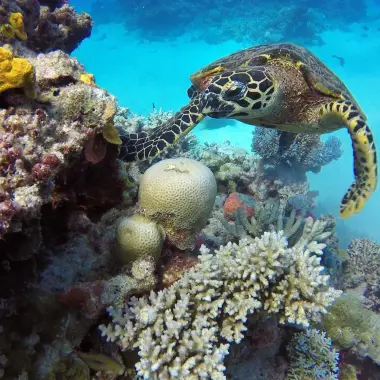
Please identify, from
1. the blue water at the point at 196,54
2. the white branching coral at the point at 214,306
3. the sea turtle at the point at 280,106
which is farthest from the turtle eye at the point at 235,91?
the blue water at the point at 196,54

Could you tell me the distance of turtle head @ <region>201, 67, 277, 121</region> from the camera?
330 cm

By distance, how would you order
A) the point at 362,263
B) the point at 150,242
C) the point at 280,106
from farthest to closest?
the point at 362,263
the point at 280,106
the point at 150,242

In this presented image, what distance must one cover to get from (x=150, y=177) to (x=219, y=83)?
4.83ft

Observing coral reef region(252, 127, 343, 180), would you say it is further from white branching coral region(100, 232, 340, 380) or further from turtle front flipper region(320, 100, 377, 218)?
white branching coral region(100, 232, 340, 380)

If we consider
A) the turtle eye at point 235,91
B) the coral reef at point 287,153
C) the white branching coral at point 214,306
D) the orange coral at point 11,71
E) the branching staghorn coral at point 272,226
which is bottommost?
the white branching coral at point 214,306

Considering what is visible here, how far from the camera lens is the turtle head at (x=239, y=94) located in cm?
330

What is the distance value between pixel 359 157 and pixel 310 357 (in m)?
2.15

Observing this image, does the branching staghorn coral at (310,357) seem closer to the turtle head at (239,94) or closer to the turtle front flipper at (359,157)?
the turtle front flipper at (359,157)

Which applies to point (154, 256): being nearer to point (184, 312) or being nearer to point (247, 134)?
point (184, 312)

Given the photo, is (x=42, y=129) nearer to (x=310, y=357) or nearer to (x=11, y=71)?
(x=11, y=71)

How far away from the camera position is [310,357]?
3.08m

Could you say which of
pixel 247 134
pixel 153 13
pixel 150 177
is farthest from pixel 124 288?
pixel 153 13

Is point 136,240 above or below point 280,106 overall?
below

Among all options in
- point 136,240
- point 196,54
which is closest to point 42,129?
point 136,240
